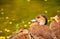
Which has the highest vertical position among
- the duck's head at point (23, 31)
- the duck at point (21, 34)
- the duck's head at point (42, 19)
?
the duck's head at point (42, 19)

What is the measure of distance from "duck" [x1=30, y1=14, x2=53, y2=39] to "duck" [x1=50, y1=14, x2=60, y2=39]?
5 centimetres

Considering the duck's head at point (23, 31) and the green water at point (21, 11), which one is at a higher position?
the green water at point (21, 11)

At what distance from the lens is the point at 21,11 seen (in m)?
2.14

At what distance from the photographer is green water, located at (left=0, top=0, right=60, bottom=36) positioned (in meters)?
2.06

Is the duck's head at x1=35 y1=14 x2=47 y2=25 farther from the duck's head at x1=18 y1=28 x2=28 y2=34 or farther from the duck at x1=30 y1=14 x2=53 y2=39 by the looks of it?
the duck's head at x1=18 y1=28 x2=28 y2=34

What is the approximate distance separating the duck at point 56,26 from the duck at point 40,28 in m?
0.05

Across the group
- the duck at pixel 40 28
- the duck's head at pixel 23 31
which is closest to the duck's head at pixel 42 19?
the duck at pixel 40 28

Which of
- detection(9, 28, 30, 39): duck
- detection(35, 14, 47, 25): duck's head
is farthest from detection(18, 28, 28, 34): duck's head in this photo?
detection(35, 14, 47, 25): duck's head

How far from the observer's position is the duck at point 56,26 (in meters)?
1.90

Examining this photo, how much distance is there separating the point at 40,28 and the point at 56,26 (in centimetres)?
15

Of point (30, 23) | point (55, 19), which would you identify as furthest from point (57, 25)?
point (30, 23)

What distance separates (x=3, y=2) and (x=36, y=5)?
0.35 meters

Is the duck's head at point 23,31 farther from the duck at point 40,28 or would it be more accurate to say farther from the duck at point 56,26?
the duck at point 56,26

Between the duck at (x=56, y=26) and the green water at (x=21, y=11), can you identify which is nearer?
the duck at (x=56, y=26)
